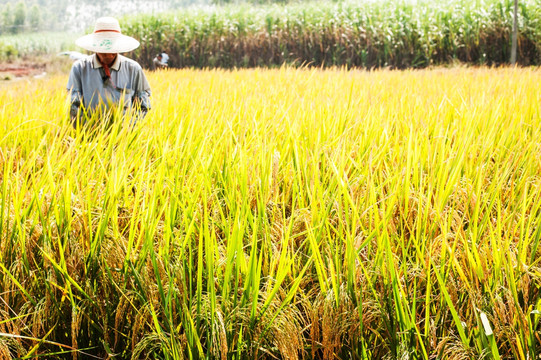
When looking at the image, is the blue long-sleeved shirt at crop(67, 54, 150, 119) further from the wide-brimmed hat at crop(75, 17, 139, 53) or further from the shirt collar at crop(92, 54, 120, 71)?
the wide-brimmed hat at crop(75, 17, 139, 53)

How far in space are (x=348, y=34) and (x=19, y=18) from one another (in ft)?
194

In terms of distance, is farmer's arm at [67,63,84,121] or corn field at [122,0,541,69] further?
corn field at [122,0,541,69]

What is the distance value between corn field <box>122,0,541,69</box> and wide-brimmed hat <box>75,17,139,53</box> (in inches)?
317

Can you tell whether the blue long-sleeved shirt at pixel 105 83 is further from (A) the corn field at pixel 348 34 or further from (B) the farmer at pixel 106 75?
(A) the corn field at pixel 348 34

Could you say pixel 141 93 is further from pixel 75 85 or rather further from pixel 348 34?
pixel 348 34

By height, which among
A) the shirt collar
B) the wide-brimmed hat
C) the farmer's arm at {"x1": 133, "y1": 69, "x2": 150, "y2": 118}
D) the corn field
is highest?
the corn field

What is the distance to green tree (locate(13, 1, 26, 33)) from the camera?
55.7m

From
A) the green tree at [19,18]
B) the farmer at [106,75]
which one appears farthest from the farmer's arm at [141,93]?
the green tree at [19,18]

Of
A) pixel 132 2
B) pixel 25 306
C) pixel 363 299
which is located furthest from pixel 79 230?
pixel 132 2

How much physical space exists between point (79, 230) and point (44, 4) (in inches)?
3580

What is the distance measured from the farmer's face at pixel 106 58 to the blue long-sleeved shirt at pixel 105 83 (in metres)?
0.02

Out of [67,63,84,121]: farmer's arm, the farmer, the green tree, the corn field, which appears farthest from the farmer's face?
the green tree

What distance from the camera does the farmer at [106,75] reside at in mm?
2471

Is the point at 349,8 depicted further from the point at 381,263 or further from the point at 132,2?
the point at 132,2
